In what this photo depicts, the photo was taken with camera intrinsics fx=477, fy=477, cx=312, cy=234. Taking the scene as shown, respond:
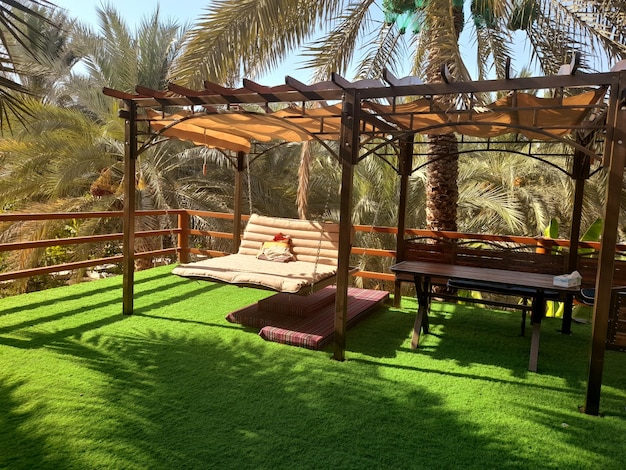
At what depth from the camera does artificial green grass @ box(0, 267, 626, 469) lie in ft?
9.20

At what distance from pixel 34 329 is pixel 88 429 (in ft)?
7.82

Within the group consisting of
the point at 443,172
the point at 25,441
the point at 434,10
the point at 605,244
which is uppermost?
the point at 434,10

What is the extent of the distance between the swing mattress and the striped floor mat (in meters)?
0.41

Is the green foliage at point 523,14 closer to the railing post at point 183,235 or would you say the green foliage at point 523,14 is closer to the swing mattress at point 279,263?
the swing mattress at point 279,263

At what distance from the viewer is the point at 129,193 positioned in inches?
212

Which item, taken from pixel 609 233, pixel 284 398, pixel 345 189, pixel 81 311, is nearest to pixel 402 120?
pixel 345 189

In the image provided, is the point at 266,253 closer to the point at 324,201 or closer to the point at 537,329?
the point at 537,329

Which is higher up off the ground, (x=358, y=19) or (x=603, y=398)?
Answer: (x=358, y=19)

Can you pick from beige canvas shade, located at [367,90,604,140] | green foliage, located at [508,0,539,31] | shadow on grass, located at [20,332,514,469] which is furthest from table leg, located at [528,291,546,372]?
green foliage, located at [508,0,539,31]

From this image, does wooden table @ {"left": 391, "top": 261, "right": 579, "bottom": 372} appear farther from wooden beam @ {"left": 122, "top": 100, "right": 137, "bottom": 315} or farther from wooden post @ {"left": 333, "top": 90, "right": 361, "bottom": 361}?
wooden beam @ {"left": 122, "top": 100, "right": 137, "bottom": 315}

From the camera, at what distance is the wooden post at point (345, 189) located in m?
4.22

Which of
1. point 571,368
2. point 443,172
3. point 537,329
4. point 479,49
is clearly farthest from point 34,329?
→ point 479,49

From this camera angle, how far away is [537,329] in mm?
4406

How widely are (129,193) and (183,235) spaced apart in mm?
3332
